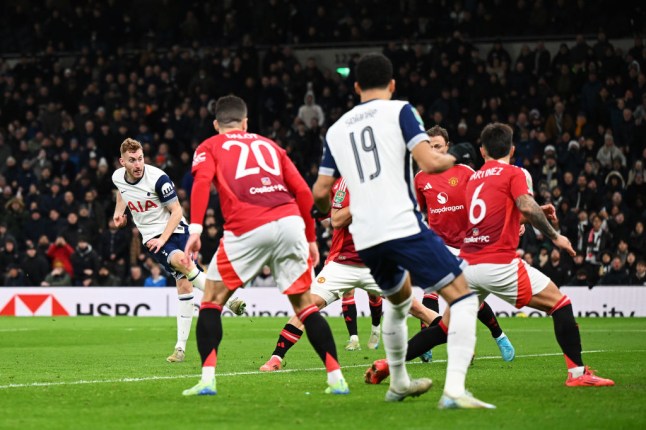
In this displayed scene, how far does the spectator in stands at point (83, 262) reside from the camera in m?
28.6

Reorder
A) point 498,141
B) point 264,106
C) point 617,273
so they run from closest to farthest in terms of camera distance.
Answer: point 498,141
point 617,273
point 264,106

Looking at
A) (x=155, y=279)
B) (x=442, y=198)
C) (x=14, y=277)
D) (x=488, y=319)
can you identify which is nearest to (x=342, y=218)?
(x=442, y=198)

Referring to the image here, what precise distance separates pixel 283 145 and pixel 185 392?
2227cm

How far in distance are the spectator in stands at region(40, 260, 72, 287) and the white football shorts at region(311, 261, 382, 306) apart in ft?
56.5

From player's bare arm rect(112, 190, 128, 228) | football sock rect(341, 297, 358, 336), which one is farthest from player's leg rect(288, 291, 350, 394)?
football sock rect(341, 297, 358, 336)

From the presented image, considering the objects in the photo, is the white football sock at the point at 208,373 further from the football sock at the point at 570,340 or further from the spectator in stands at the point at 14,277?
the spectator in stands at the point at 14,277

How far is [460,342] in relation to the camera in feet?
26.5

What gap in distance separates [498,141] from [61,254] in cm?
2046

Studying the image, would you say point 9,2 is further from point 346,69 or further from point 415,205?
point 415,205

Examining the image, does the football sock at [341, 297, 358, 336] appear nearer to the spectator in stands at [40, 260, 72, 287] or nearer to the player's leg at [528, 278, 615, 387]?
the player's leg at [528, 278, 615, 387]

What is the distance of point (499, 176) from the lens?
33.2 ft

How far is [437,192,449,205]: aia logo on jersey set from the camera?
13.2 meters

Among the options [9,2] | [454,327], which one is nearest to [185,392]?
[454,327]

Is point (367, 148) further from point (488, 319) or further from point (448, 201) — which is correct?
point (488, 319)
